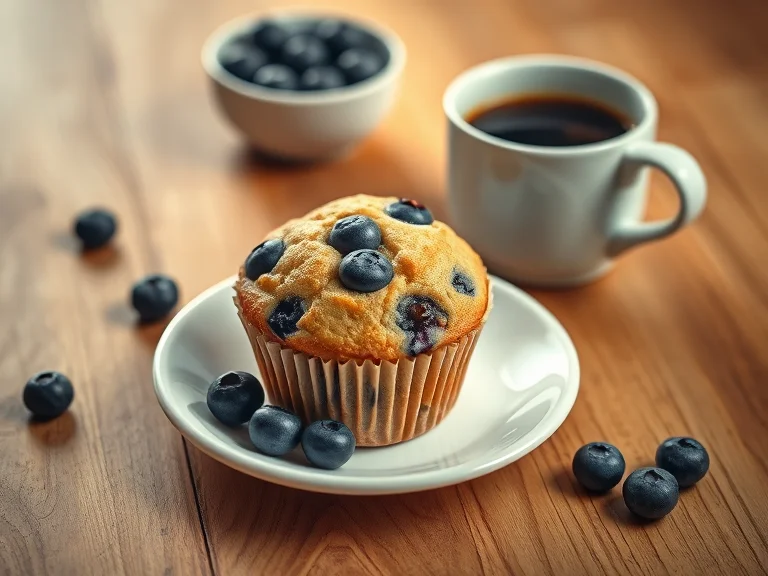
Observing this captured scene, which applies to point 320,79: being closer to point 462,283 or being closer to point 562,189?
point 562,189

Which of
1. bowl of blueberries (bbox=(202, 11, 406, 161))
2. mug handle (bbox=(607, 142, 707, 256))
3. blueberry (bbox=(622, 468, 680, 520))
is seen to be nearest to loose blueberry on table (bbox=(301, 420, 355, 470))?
blueberry (bbox=(622, 468, 680, 520))

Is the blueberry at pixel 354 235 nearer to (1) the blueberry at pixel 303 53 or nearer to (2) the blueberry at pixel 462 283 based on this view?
(2) the blueberry at pixel 462 283

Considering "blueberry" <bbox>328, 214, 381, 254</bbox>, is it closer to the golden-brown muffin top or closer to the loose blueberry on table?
the golden-brown muffin top

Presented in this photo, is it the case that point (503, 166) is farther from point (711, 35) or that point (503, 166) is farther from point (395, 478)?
point (711, 35)

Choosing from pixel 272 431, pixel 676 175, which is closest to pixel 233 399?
pixel 272 431

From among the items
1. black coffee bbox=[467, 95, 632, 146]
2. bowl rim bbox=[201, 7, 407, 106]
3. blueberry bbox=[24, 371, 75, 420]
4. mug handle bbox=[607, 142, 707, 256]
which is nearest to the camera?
blueberry bbox=[24, 371, 75, 420]

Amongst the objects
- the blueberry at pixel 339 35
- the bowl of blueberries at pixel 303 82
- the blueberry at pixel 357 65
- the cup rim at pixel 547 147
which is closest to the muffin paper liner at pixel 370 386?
the cup rim at pixel 547 147
